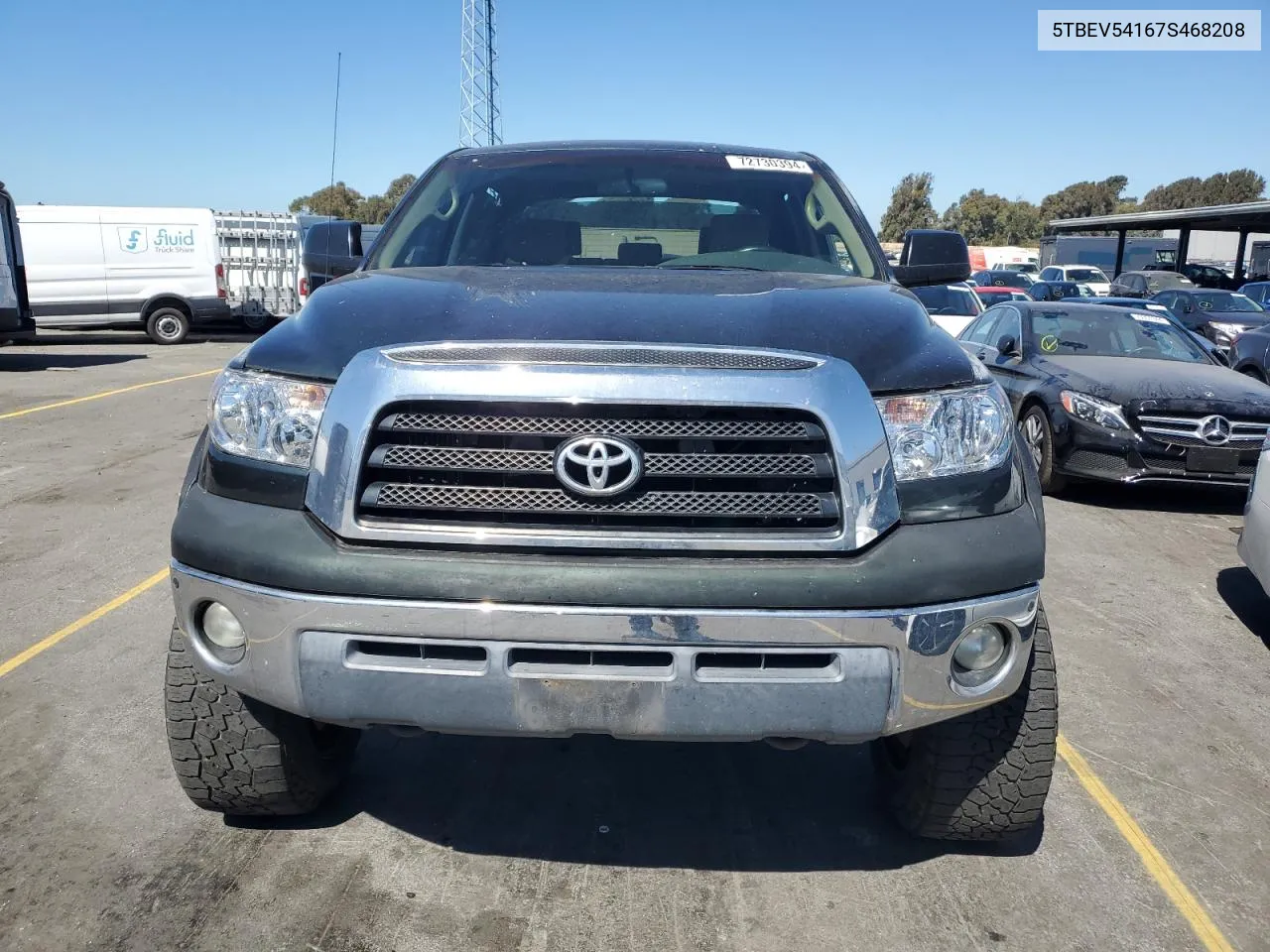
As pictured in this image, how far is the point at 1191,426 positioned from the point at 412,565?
6569 mm

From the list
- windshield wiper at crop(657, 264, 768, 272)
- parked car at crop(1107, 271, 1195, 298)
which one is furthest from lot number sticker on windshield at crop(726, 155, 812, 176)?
parked car at crop(1107, 271, 1195, 298)

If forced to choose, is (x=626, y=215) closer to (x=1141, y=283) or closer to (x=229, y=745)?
(x=229, y=745)

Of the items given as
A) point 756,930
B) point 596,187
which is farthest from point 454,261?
point 756,930

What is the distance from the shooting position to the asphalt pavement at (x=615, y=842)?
2.48 metres

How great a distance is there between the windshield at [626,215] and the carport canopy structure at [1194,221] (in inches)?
1267

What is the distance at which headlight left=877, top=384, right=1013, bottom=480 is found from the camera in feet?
7.53

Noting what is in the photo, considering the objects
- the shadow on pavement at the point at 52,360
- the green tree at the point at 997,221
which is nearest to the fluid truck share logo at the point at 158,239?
the shadow on pavement at the point at 52,360

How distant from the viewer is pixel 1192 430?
718 cm

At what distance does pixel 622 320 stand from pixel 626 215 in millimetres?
1442

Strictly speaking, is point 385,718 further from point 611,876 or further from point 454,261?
point 454,261

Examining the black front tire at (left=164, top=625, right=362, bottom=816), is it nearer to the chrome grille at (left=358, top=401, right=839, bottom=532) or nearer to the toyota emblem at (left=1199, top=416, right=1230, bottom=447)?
the chrome grille at (left=358, top=401, right=839, bottom=532)

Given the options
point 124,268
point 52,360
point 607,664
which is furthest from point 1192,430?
point 124,268

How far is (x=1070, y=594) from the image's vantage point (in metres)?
5.29

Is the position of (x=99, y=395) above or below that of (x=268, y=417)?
below
